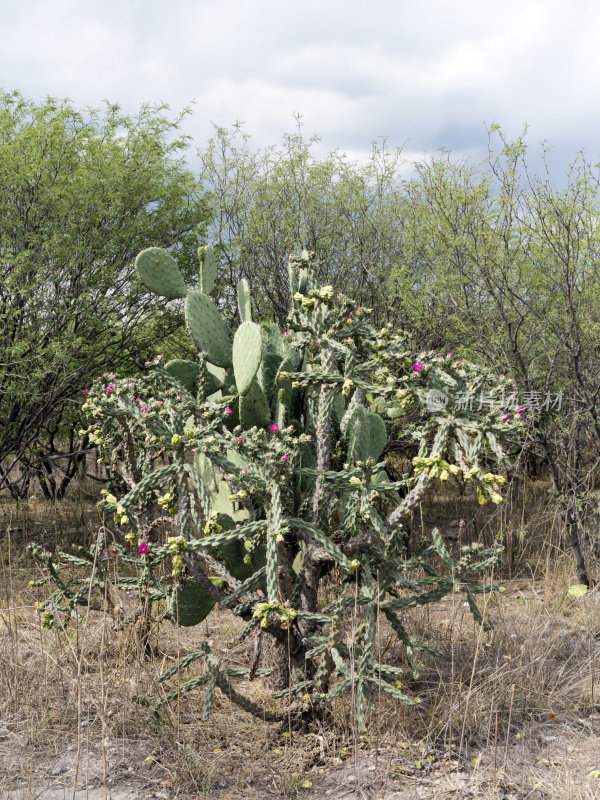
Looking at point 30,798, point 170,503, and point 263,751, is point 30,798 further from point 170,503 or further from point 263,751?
point 170,503

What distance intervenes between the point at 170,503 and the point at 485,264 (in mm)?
3343

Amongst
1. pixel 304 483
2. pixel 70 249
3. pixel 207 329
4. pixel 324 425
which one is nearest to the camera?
pixel 324 425

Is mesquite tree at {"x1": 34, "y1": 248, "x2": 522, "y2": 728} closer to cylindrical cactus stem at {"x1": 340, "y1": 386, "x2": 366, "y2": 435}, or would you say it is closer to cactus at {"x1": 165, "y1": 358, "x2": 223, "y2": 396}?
cylindrical cactus stem at {"x1": 340, "y1": 386, "x2": 366, "y2": 435}

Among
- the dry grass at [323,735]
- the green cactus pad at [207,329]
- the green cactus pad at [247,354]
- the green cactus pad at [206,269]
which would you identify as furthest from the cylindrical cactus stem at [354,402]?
the green cactus pad at [206,269]

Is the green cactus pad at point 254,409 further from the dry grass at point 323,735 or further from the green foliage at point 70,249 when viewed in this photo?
the green foliage at point 70,249

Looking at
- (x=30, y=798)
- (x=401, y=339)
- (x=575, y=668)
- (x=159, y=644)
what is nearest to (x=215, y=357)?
(x=401, y=339)

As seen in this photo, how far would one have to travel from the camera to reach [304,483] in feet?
10.3

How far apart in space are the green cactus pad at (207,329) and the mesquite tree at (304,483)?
0.4 inches

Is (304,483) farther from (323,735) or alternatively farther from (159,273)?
(159,273)

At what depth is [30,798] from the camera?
227 centimetres

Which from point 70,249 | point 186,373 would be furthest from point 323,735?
point 70,249

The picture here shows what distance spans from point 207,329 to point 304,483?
932mm

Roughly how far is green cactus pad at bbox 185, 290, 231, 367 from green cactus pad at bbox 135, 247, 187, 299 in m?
0.40

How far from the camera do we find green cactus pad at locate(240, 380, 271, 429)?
3166mm
